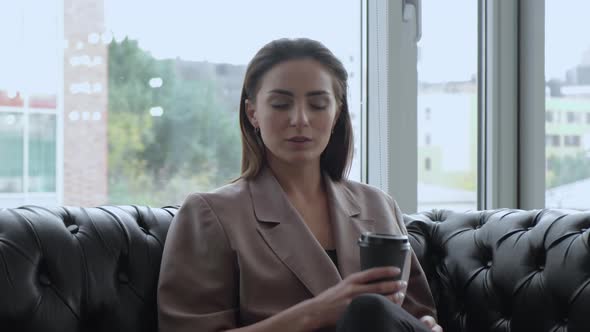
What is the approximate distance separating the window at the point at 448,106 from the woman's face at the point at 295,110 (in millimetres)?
1127

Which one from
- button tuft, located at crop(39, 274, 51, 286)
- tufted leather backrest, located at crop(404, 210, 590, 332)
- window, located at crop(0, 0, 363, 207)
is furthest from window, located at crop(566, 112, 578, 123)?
button tuft, located at crop(39, 274, 51, 286)

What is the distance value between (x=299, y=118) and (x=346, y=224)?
304 millimetres

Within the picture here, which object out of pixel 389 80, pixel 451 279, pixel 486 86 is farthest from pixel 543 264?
pixel 486 86

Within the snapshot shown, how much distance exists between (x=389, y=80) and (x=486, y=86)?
53cm

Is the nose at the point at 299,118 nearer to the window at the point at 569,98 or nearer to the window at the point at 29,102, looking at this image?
the window at the point at 29,102

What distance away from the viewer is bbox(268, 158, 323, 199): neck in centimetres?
192

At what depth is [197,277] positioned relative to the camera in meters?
1.65

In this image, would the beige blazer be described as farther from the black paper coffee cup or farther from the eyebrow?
the black paper coffee cup

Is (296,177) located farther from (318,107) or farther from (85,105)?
(85,105)

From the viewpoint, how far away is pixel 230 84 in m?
2.52

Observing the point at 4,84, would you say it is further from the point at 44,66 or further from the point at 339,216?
the point at 339,216

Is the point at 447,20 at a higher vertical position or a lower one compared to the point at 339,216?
higher

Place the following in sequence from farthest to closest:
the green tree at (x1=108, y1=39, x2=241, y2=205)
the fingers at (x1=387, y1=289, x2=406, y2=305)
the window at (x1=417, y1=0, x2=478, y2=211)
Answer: the window at (x1=417, y1=0, x2=478, y2=211) → the green tree at (x1=108, y1=39, x2=241, y2=205) → the fingers at (x1=387, y1=289, x2=406, y2=305)

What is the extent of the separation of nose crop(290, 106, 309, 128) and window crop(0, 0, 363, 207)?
70 centimetres
